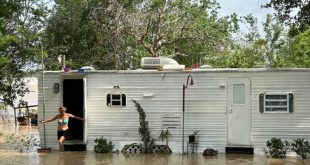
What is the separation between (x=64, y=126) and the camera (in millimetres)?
15219

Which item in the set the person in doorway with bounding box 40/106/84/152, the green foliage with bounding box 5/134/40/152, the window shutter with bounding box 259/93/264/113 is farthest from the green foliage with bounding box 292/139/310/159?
the green foliage with bounding box 5/134/40/152

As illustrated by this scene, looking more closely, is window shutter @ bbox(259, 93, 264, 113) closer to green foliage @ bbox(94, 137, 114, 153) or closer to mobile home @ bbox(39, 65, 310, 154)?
mobile home @ bbox(39, 65, 310, 154)

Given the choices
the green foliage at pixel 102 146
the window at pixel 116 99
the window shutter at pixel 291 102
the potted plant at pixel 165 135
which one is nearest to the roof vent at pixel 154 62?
the window at pixel 116 99

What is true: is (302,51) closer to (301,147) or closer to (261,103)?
(261,103)

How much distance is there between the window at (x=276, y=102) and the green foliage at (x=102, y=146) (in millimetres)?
4541

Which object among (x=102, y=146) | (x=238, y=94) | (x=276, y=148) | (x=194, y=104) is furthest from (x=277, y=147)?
(x=102, y=146)

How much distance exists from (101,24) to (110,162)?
13.7 metres

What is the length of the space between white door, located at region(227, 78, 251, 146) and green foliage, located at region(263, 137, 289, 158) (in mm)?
632

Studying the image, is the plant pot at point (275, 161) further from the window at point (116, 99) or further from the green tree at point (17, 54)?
the green tree at point (17, 54)

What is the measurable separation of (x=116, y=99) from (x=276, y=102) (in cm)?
467

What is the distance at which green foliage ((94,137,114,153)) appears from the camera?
15.5 m

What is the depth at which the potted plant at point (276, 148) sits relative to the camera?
14.4m

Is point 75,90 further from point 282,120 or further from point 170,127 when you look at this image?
point 282,120

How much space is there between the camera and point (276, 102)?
1484 centimetres
